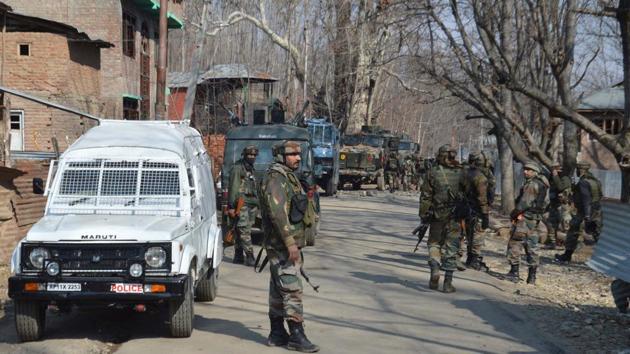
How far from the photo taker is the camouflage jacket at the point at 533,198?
12211 millimetres

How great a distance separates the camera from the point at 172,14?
32719 mm

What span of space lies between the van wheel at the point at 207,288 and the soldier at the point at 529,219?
506 cm

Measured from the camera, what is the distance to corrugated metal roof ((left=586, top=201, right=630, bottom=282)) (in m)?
8.54

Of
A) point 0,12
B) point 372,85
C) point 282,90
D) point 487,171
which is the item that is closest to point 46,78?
point 0,12

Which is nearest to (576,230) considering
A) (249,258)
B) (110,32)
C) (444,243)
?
(444,243)

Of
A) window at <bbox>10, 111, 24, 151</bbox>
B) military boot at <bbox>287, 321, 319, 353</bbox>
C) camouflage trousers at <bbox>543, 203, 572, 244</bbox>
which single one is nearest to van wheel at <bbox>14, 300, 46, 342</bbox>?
military boot at <bbox>287, 321, 319, 353</bbox>

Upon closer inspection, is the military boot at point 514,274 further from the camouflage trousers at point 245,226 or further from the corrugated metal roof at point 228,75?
the corrugated metal roof at point 228,75

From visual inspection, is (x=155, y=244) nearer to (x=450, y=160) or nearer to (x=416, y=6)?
(x=450, y=160)

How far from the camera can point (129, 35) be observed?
2992 cm

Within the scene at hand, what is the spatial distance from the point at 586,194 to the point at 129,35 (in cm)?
1998

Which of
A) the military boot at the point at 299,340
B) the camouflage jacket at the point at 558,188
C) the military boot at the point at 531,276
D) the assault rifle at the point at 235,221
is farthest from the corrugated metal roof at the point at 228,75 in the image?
the military boot at the point at 299,340

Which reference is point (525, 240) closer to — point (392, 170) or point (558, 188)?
point (558, 188)

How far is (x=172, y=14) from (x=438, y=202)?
969 inches

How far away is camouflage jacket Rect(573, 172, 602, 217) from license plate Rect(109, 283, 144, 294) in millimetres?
10546
